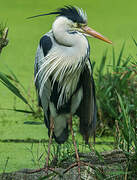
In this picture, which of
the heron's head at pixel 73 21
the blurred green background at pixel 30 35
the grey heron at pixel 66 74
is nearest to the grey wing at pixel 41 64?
the grey heron at pixel 66 74

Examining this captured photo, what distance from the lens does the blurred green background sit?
11.2ft

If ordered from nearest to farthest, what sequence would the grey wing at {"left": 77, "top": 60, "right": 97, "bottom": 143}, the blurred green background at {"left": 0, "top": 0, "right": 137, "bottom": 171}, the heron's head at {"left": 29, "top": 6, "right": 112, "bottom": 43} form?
the heron's head at {"left": 29, "top": 6, "right": 112, "bottom": 43}, the grey wing at {"left": 77, "top": 60, "right": 97, "bottom": 143}, the blurred green background at {"left": 0, "top": 0, "right": 137, "bottom": 171}

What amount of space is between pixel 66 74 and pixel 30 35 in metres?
2.95

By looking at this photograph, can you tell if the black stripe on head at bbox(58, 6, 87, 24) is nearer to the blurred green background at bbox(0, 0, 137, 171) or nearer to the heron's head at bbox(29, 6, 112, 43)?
the heron's head at bbox(29, 6, 112, 43)

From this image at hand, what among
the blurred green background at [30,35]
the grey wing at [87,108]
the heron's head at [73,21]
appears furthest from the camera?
the blurred green background at [30,35]

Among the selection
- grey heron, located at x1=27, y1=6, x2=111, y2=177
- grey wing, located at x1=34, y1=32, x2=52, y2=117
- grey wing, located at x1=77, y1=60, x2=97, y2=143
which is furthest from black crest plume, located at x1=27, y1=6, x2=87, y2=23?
grey wing, located at x1=77, y1=60, x2=97, y2=143

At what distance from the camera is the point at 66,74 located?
98.9 inches

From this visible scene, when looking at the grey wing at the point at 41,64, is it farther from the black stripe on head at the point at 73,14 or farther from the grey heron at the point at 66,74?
the black stripe on head at the point at 73,14

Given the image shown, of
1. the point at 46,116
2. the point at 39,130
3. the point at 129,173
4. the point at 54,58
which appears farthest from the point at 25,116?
the point at 129,173

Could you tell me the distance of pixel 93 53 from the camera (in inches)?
195

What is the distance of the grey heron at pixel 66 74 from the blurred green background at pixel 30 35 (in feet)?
1.39

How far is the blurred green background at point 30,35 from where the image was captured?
3.41 m

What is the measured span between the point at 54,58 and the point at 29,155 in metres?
0.74

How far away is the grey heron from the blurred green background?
42 cm
